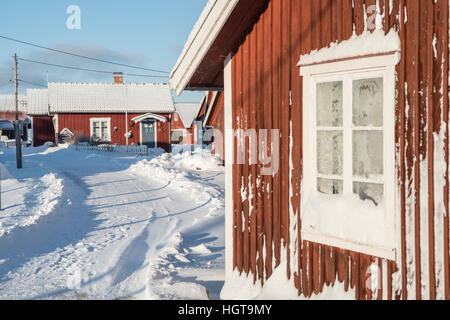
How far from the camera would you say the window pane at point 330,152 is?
404cm

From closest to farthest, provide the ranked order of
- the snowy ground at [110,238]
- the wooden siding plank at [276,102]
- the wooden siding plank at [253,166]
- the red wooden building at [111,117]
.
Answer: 1. the wooden siding plank at [276,102]
2. the wooden siding plank at [253,166]
3. the snowy ground at [110,238]
4. the red wooden building at [111,117]

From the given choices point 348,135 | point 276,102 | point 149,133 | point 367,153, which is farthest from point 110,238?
point 149,133

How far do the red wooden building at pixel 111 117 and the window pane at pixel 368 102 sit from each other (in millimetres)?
29677

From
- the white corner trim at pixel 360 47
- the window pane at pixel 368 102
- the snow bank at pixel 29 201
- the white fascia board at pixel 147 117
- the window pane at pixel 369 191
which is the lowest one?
the snow bank at pixel 29 201

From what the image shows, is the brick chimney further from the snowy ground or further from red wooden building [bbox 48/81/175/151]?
the snowy ground

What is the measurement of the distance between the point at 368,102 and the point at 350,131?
12.3 inches

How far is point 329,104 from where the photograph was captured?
4.11 metres

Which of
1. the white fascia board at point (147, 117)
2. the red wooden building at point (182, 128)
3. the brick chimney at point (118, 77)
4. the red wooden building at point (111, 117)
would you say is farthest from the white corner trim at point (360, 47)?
the red wooden building at point (182, 128)

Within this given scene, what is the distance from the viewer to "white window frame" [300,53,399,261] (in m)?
3.61

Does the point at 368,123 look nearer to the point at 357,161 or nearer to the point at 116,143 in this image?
the point at 357,161

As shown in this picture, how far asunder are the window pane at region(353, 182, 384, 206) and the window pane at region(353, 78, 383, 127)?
21.7 inches

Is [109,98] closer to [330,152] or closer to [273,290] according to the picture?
[273,290]

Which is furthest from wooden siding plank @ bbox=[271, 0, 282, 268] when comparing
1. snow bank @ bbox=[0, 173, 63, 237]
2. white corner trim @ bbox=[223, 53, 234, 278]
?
snow bank @ bbox=[0, 173, 63, 237]

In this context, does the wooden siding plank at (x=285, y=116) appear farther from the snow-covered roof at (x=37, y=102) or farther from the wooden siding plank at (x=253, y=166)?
the snow-covered roof at (x=37, y=102)
